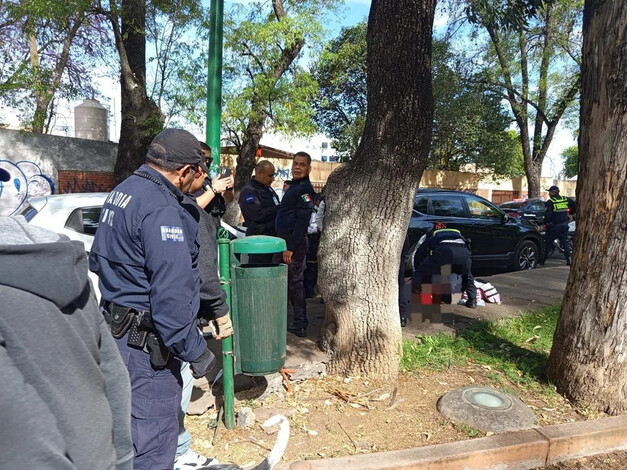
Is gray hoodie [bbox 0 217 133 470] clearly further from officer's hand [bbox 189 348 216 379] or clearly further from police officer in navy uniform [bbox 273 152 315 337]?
police officer in navy uniform [bbox 273 152 315 337]

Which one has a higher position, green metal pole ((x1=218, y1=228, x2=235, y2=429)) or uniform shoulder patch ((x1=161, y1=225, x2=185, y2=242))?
uniform shoulder patch ((x1=161, y1=225, x2=185, y2=242))

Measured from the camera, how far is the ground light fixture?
137 inches

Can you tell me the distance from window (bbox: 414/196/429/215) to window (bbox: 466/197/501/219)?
3.13 feet

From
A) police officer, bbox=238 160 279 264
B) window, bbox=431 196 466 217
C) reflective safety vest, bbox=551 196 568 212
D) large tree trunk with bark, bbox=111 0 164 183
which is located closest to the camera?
police officer, bbox=238 160 279 264

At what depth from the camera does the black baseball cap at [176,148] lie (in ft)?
7.82

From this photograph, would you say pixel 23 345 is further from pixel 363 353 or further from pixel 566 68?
pixel 566 68

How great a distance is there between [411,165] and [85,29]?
15088 mm

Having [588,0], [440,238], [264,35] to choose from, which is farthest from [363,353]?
[264,35]

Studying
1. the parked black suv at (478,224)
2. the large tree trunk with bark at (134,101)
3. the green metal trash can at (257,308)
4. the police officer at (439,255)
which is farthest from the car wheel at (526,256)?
the large tree trunk with bark at (134,101)

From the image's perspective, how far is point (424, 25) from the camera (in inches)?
152

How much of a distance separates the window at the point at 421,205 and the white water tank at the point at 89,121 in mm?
8849

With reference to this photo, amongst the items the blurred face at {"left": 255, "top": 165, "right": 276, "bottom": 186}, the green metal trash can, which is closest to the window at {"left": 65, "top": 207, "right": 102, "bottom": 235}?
the blurred face at {"left": 255, "top": 165, "right": 276, "bottom": 186}

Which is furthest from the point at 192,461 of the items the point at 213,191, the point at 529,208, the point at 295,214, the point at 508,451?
the point at 529,208

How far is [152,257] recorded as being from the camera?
2111 mm
